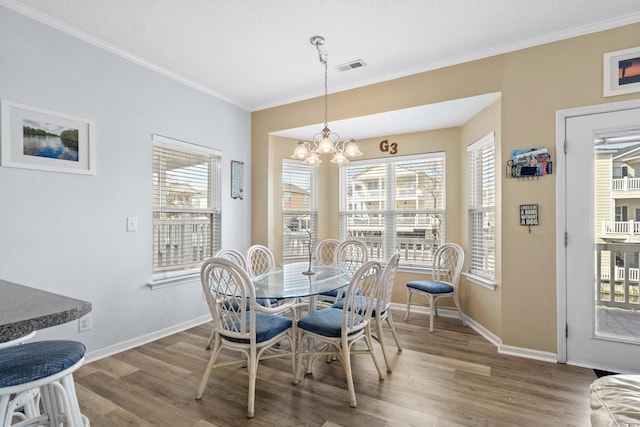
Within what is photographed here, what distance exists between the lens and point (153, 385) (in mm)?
2359

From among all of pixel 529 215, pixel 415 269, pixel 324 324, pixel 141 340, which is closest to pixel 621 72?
pixel 529 215

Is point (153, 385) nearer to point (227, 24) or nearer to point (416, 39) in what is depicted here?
point (227, 24)

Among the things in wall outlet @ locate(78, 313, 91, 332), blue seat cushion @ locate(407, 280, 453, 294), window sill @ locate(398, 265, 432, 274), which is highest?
window sill @ locate(398, 265, 432, 274)

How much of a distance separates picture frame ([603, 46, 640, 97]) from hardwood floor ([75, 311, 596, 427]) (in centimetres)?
228

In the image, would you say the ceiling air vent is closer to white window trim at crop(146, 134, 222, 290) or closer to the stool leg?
white window trim at crop(146, 134, 222, 290)

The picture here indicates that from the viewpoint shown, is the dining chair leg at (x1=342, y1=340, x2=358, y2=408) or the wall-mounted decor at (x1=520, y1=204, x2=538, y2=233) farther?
the wall-mounted decor at (x1=520, y1=204, x2=538, y2=233)

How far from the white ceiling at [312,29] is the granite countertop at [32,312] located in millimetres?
2208

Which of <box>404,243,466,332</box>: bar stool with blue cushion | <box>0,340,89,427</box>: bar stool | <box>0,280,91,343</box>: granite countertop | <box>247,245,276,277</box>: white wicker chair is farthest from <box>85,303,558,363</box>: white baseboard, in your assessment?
<box>0,280,91,343</box>: granite countertop

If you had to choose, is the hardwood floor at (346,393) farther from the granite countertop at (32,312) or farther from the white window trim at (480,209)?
the granite countertop at (32,312)

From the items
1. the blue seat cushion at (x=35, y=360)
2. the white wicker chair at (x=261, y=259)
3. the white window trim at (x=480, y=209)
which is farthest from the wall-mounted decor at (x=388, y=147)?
the blue seat cushion at (x=35, y=360)

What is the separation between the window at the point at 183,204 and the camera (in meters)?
3.38

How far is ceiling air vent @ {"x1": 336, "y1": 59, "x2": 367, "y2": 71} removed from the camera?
10.5ft

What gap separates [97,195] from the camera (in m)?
2.81

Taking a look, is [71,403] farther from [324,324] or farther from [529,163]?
[529,163]
